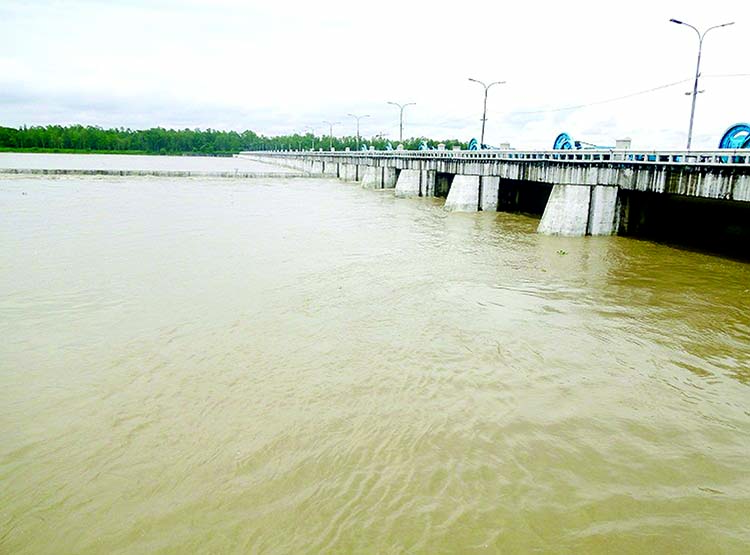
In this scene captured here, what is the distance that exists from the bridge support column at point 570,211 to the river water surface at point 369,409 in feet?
29.0

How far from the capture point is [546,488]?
24.3 ft

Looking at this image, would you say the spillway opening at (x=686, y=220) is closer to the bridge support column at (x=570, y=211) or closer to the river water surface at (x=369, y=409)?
the bridge support column at (x=570, y=211)

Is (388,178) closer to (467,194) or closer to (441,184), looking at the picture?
(441,184)

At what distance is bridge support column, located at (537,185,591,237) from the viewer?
96.1 feet

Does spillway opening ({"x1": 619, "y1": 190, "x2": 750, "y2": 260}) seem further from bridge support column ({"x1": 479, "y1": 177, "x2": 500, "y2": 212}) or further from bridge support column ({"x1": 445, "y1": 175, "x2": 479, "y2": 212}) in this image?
bridge support column ({"x1": 445, "y1": 175, "x2": 479, "y2": 212})

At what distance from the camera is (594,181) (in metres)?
28.8

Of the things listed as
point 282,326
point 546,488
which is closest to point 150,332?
point 282,326

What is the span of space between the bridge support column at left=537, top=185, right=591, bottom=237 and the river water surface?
884 centimetres

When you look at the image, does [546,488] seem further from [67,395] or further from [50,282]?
[50,282]

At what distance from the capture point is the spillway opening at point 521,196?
1757 inches

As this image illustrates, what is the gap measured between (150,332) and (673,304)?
14.6 m

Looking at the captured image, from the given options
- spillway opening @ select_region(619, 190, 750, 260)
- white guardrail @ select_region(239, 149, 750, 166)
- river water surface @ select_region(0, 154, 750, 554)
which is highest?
white guardrail @ select_region(239, 149, 750, 166)

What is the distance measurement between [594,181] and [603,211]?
Answer: 63.7 inches

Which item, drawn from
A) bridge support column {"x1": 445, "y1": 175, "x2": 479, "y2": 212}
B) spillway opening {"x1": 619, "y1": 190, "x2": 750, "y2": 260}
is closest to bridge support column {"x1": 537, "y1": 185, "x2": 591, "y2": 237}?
spillway opening {"x1": 619, "y1": 190, "x2": 750, "y2": 260}
